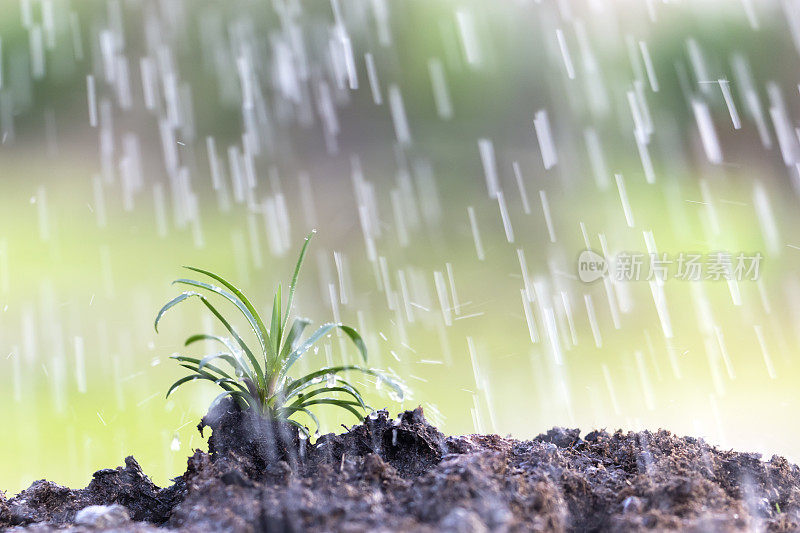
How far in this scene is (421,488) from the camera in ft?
3.63

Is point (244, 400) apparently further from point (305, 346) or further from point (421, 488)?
point (421, 488)

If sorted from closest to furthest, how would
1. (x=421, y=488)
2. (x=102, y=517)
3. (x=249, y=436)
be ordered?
1. (x=421, y=488)
2. (x=102, y=517)
3. (x=249, y=436)

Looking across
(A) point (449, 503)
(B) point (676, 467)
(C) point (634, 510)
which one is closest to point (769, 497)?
(B) point (676, 467)

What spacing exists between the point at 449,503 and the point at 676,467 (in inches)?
28.9

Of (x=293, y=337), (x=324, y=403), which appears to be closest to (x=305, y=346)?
(x=293, y=337)

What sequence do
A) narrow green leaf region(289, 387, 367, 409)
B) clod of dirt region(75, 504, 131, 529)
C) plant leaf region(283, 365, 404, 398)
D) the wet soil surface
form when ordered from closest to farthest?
the wet soil surface → clod of dirt region(75, 504, 131, 529) → plant leaf region(283, 365, 404, 398) → narrow green leaf region(289, 387, 367, 409)

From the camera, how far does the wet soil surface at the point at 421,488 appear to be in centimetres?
104

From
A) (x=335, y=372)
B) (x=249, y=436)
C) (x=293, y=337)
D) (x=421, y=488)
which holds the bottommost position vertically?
(x=421, y=488)

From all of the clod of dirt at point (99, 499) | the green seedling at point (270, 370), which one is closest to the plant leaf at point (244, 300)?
the green seedling at point (270, 370)

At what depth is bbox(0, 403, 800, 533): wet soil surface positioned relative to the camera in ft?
3.40

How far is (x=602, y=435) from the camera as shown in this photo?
1775 millimetres

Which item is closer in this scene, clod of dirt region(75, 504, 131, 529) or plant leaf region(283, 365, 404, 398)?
clod of dirt region(75, 504, 131, 529)

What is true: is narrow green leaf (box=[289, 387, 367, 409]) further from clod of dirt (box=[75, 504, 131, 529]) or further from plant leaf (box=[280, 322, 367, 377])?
clod of dirt (box=[75, 504, 131, 529])

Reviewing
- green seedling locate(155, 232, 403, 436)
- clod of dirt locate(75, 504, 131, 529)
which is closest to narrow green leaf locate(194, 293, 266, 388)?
green seedling locate(155, 232, 403, 436)
